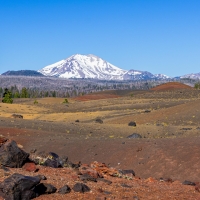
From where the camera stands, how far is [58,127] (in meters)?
34.6

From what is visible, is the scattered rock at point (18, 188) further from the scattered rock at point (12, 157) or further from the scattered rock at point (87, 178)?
the scattered rock at point (12, 157)

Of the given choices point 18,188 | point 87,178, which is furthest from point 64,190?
point 87,178

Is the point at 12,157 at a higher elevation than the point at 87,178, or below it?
higher

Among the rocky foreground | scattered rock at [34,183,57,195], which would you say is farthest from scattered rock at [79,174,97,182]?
scattered rock at [34,183,57,195]

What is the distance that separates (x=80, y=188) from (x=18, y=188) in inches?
68.0

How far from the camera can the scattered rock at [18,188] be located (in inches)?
395

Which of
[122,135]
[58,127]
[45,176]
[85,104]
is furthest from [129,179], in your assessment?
[85,104]

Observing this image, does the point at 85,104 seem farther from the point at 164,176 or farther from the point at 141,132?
the point at 164,176

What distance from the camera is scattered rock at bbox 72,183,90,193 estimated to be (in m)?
11.1

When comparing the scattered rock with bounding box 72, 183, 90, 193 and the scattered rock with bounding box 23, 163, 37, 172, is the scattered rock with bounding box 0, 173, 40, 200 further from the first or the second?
the scattered rock with bounding box 23, 163, 37, 172

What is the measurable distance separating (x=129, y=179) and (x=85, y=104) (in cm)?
6049

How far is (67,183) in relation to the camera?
11625 millimetres

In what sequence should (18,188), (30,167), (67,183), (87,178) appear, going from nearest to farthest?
(18,188)
(67,183)
(87,178)
(30,167)

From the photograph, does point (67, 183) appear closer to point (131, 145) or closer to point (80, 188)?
point (80, 188)
